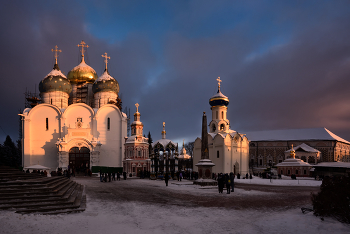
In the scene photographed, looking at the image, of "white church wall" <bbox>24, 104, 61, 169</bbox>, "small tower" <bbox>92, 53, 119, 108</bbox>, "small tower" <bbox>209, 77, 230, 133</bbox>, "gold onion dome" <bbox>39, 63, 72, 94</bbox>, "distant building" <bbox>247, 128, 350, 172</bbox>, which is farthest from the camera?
"distant building" <bbox>247, 128, 350, 172</bbox>

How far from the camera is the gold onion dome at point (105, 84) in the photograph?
43844 millimetres

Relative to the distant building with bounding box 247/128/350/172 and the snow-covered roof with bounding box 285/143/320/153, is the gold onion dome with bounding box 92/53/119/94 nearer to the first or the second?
the distant building with bounding box 247/128/350/172

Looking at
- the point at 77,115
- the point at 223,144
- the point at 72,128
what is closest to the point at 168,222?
the point at 223,144

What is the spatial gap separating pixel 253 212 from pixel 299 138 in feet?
159

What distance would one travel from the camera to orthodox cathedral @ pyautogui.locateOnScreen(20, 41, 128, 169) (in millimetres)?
38062

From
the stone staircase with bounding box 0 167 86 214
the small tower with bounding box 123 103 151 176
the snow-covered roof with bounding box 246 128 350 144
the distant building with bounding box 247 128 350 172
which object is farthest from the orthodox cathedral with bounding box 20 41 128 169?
the snow-covered roof with bounding box 246 128 350 144

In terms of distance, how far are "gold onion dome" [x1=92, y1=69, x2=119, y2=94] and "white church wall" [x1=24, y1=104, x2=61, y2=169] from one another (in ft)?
23.4

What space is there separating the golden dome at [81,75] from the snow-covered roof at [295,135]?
34.4 metres

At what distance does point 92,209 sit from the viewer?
1062 cm

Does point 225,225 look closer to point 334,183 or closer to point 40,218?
point 334,183

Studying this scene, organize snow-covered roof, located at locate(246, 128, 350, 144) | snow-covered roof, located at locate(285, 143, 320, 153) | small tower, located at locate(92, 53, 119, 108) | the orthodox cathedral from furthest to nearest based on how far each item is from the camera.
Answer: snow-covered roof, located at locate(246, 128, 350, 144), snow-covered roof, located at locate(285, 143, 320, 153), small tower, located at locate(92, 53, 119, 108), the orthodox cathedral

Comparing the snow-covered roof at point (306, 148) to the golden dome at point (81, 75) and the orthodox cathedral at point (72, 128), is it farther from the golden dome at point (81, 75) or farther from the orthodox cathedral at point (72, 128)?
the golden dome at point (81, 75)

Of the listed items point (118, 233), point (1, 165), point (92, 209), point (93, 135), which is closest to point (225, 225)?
point (118, 233)

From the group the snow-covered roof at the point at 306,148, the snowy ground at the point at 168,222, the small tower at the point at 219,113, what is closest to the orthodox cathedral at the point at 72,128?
the small tower at the point at 219,113
